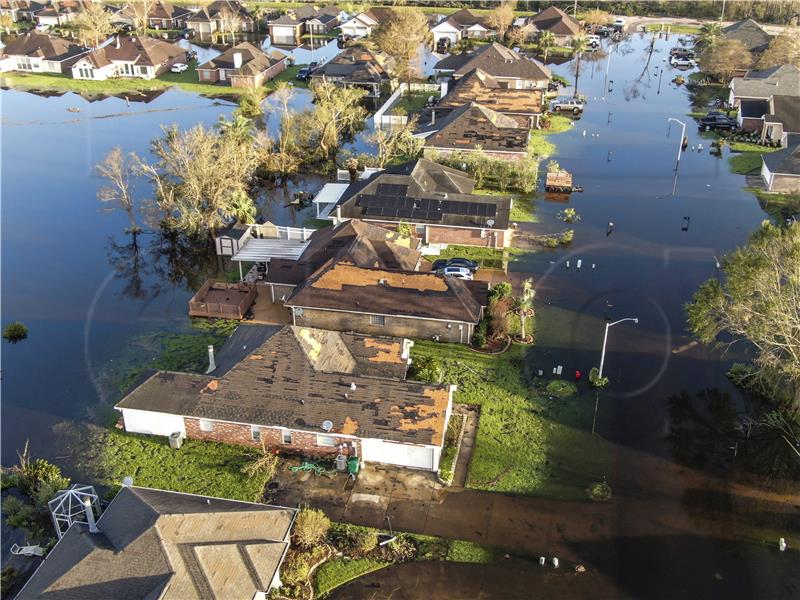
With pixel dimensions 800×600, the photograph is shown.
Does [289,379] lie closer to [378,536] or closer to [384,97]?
[378,536]

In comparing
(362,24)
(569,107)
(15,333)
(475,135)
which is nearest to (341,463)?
(15,333)

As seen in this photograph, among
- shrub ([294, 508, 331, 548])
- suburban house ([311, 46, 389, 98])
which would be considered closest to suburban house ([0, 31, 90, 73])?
suburban house ([311, 46, 389, 98])

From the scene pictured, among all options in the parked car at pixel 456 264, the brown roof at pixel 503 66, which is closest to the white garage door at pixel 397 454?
the parked car at pixel 456 264

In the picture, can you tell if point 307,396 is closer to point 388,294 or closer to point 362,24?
point 388,294

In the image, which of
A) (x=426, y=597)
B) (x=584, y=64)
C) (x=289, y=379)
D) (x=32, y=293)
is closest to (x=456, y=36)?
(x=584, y=64)

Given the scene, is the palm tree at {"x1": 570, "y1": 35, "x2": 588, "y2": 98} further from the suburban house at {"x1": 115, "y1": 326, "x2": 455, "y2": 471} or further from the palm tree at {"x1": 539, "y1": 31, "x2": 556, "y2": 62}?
the suburban house at {"x1": 115, "y1": 326, "x2": 455, "y2": 471}

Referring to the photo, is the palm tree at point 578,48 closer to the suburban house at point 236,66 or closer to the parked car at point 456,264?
the suburban house at point 236,66
